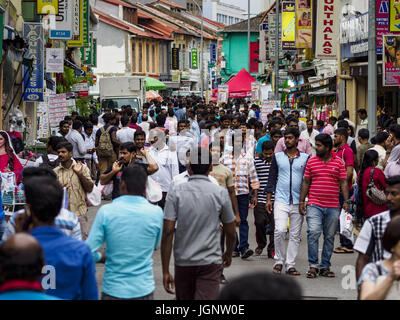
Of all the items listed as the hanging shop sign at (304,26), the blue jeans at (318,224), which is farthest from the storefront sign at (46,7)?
the blue jeans at (318,224)

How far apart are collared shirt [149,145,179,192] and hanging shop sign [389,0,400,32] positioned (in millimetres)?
8263

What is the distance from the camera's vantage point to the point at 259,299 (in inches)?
125

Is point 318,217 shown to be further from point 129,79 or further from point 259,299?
point 129,79

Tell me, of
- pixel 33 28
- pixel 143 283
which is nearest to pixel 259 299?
pixel 143 283

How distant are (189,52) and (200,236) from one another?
84852 millimetres

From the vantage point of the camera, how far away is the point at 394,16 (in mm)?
18219

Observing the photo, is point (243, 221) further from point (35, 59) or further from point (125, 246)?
point (35, 59)

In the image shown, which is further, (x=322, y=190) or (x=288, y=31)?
(x=288, y=31)

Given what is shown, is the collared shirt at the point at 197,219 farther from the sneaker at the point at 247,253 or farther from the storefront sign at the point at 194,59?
the storefront sign at the point at 194,59

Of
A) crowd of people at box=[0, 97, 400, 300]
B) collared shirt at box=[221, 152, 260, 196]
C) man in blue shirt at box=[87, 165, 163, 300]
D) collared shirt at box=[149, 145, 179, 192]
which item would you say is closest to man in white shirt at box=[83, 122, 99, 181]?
crowd of people at box=[0, 97, 400, 300]

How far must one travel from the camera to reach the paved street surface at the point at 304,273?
29.9ft

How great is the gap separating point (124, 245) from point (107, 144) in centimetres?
1211

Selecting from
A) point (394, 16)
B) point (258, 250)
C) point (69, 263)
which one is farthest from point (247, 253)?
point (394, 16)

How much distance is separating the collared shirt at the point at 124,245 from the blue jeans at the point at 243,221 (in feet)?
17.9
